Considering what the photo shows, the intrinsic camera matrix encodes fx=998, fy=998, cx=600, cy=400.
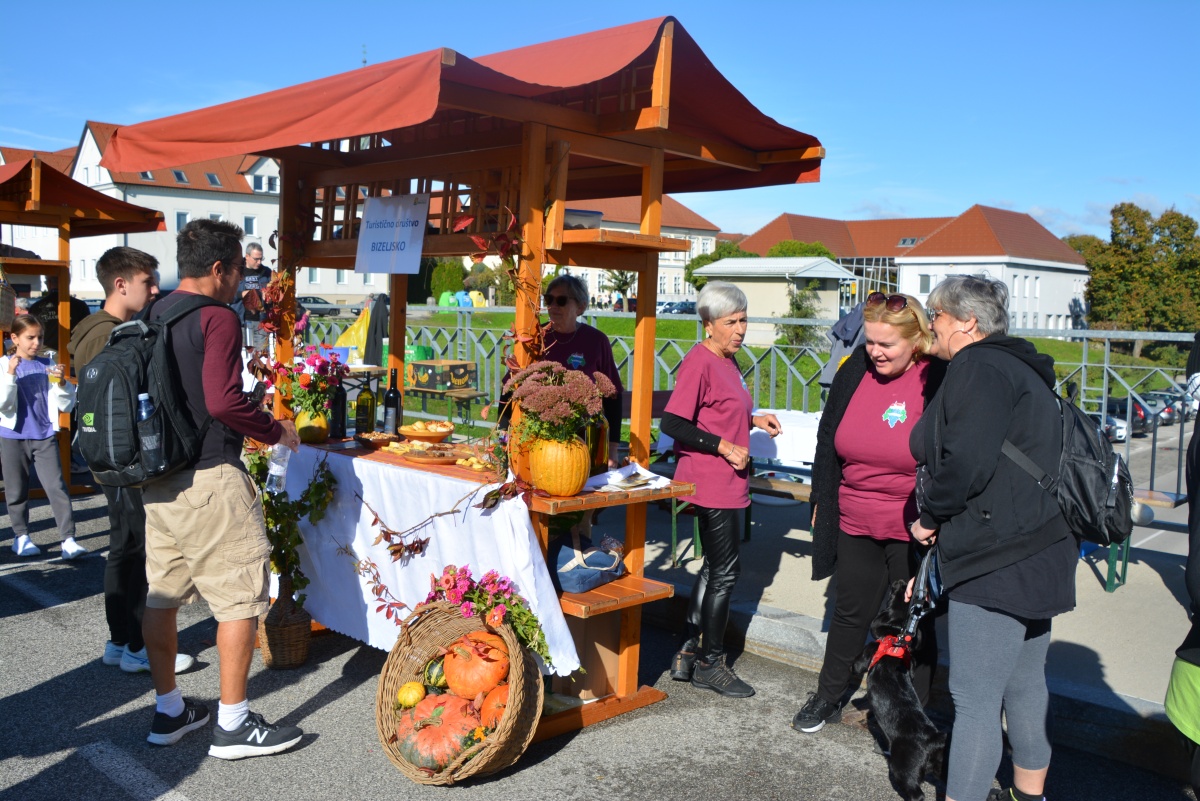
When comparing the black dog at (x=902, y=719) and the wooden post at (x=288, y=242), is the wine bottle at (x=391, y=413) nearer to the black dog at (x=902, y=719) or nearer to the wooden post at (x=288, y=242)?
the wooden post at (x=288, y=242)

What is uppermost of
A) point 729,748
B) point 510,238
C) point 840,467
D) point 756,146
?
point 756,146

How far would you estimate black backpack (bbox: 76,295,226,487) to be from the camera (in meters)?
3.60

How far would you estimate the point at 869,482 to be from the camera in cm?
392

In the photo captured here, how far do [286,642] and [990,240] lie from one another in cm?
7232

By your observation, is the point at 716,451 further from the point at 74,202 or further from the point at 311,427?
the point at 74,202

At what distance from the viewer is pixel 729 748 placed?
13.2 feet

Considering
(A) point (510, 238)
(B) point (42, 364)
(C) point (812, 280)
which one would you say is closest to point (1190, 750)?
(A) point (510, 238)

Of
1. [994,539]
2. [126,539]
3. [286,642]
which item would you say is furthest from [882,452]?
[126,539]

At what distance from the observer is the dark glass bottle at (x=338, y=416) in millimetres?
5164

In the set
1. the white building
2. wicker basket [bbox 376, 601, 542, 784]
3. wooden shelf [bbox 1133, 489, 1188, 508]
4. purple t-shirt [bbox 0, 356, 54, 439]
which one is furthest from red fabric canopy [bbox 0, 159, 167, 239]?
the white building

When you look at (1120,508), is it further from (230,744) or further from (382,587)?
(230,744)

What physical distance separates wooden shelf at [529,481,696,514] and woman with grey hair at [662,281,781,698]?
225 mm

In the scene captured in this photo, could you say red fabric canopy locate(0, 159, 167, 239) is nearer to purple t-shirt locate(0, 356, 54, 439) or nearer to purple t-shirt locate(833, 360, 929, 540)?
purple t-shirt locate(0, 356, 54, 439)

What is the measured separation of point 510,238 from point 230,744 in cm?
226
